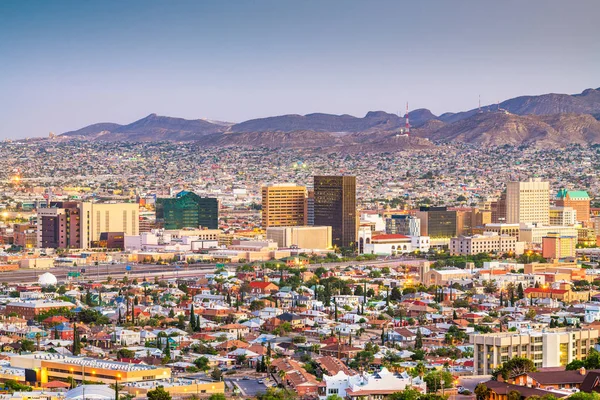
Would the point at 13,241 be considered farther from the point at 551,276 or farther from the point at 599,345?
the point at 599,345

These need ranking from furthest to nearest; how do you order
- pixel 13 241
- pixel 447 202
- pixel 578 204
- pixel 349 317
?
pixel 447 202, pixel 578 204, pixel 13 241, pixel 349 317

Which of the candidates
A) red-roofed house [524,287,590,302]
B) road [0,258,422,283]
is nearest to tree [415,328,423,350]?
red-roofed house [524,287,590,302]

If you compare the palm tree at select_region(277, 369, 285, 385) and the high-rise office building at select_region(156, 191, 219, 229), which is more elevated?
the high-rise office building at select_region(156, 191, 219, 229)

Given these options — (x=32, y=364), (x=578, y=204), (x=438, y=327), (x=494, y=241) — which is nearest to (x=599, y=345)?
(x=438, y=327)

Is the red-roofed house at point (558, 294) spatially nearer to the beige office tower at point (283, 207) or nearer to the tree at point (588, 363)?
the tree at point (588, 363)

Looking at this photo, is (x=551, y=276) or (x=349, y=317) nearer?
(x=349, y=317)

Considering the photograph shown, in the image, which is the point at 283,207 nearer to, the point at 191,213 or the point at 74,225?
the point at 191,213

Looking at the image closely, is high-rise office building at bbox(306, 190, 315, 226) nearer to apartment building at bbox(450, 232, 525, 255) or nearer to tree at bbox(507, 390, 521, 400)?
apartment building at bbox(450, 232, 525, 255)
